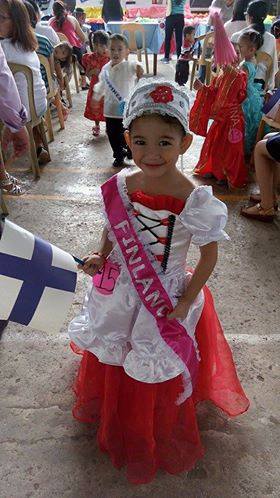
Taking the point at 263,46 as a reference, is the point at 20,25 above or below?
above

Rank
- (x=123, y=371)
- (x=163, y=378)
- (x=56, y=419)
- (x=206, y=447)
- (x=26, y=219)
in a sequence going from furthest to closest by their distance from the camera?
(x=26, y=219), (x=56, y=419), (x=206, y=447), (x=123, y=371), (x=163, y=378)

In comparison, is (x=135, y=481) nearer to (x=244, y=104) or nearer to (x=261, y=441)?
(x=261, y=441)

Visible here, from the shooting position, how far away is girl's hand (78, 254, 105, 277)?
138 cm

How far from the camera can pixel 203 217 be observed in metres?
1.19

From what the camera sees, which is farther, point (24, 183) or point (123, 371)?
point (24, 183)

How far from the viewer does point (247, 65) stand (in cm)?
333

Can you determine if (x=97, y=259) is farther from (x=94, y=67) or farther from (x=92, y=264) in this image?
(x=94, y=67)

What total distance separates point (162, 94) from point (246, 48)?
2.85 m

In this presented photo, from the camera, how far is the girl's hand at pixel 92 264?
1.38 metres

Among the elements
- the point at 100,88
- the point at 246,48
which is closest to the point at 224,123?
the point at 246,48

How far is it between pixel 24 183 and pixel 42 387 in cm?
234

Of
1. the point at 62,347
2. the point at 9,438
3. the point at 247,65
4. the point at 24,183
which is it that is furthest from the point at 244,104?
the point at 9,438

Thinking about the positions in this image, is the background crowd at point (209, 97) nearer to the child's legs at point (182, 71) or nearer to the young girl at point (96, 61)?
the young girl at point (96, 61)

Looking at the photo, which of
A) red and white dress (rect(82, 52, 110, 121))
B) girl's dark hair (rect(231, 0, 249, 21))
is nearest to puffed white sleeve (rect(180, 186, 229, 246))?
red and white dress (rect(82, 52, 110, 121))
